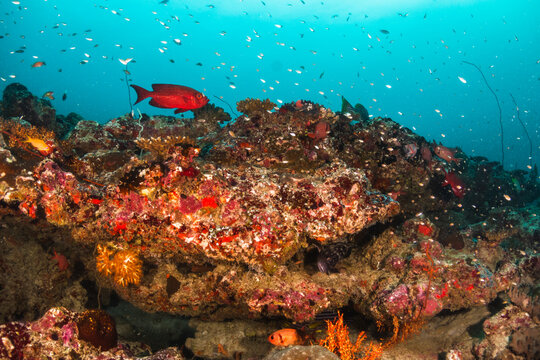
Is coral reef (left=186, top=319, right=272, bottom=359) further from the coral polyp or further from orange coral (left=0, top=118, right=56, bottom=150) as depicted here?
orange coral (left=0, top=118, right=56, bottom=150)

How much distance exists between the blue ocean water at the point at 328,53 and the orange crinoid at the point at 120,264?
8474 centimetres

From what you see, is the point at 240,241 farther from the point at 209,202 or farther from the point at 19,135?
the point at 19,135

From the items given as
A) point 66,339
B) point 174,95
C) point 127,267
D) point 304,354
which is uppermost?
point 174,95

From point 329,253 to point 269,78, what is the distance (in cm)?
17723

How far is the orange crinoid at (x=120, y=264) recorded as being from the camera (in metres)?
4.85

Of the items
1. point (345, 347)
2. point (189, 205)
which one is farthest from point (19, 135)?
point (345, 347)

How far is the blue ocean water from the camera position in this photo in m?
102

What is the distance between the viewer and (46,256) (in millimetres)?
5836

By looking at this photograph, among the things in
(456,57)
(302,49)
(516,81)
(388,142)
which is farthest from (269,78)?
(388,142)

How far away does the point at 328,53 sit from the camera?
156 metres

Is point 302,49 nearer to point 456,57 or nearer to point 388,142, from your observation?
point 456,57

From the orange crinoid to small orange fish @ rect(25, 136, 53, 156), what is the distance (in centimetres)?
259

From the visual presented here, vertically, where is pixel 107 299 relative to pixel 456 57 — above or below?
below

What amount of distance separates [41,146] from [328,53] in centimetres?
17216
